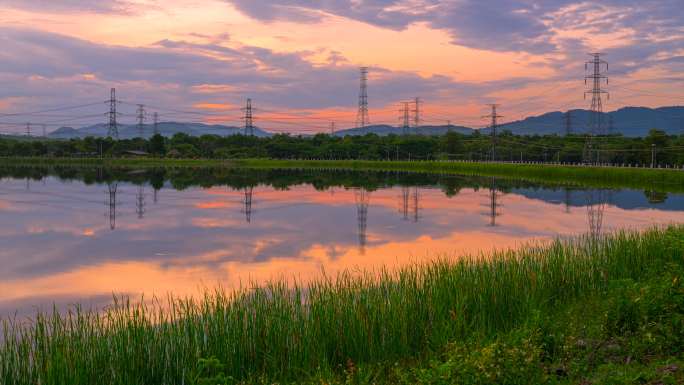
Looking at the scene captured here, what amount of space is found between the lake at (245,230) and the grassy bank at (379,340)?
3.65m

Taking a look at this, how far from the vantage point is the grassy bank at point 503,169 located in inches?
2763

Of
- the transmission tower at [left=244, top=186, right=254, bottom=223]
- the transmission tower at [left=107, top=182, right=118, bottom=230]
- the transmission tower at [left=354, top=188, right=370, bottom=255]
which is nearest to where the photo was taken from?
the transmission tower at [left=354, top=188, right=370, bottom=255]

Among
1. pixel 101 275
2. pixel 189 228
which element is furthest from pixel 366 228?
pixel 101 275

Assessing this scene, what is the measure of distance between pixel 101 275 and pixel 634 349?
1815 centimetres

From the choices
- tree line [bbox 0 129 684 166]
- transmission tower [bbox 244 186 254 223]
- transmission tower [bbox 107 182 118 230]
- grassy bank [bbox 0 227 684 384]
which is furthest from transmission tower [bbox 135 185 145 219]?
tree line [bbox 0 129 684 166]

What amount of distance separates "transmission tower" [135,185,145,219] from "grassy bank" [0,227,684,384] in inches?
1211

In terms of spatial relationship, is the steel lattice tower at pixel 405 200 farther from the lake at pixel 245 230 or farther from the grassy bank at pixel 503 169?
the grassy bank at pixel 503 169

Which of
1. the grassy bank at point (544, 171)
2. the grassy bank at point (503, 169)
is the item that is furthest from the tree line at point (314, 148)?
the grassy bank at point (544, 171)

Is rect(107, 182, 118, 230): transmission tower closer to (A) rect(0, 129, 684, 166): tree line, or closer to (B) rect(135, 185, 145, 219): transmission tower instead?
(B) rect(135, 185, 145, 219): transmission tower

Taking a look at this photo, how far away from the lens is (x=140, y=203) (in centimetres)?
4856

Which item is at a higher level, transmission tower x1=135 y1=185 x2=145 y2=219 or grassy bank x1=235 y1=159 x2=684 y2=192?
grassy bank x1=235 y1=159 x2=684 y2=192

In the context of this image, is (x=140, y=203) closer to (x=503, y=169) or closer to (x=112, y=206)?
(x=112, y=206)

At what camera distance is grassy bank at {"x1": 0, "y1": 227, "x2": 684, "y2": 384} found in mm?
9203

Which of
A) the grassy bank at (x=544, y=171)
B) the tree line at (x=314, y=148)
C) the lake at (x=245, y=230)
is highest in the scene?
the tree line at (x=314, y=148)
